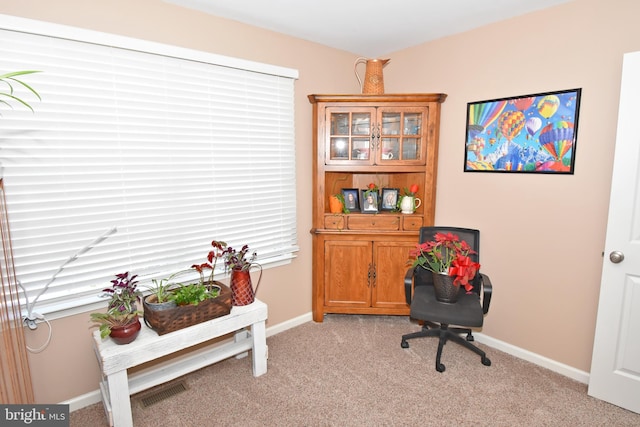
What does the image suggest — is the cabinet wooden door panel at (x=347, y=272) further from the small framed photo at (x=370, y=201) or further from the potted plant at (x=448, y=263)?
the potted plant at (x=448, y=263)

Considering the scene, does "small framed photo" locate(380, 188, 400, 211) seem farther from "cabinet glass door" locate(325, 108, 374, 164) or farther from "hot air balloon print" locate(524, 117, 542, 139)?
"hot air balloon print" locate(524, 117, 542, 139)

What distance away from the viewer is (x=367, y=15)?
244 centimetres

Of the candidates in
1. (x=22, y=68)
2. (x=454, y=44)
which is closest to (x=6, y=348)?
(x=22, y=68)

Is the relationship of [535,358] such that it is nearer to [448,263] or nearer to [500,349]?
[500,349]

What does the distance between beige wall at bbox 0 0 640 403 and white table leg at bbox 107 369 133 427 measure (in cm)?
44

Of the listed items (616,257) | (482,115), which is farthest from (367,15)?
(616,257)

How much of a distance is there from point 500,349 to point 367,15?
274cm

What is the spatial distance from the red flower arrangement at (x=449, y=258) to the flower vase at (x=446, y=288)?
0.04 metres

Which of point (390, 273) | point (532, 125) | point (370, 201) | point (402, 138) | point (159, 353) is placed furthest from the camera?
point (370, 201)

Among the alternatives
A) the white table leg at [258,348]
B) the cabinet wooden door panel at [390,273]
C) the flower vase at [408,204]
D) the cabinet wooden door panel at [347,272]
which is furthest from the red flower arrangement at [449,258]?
the white table leg at [258,348]

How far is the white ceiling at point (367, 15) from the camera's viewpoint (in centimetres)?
224

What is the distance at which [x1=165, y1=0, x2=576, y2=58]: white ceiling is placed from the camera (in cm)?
224

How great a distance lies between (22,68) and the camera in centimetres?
176

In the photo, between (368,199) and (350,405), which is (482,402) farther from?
(368,199)
